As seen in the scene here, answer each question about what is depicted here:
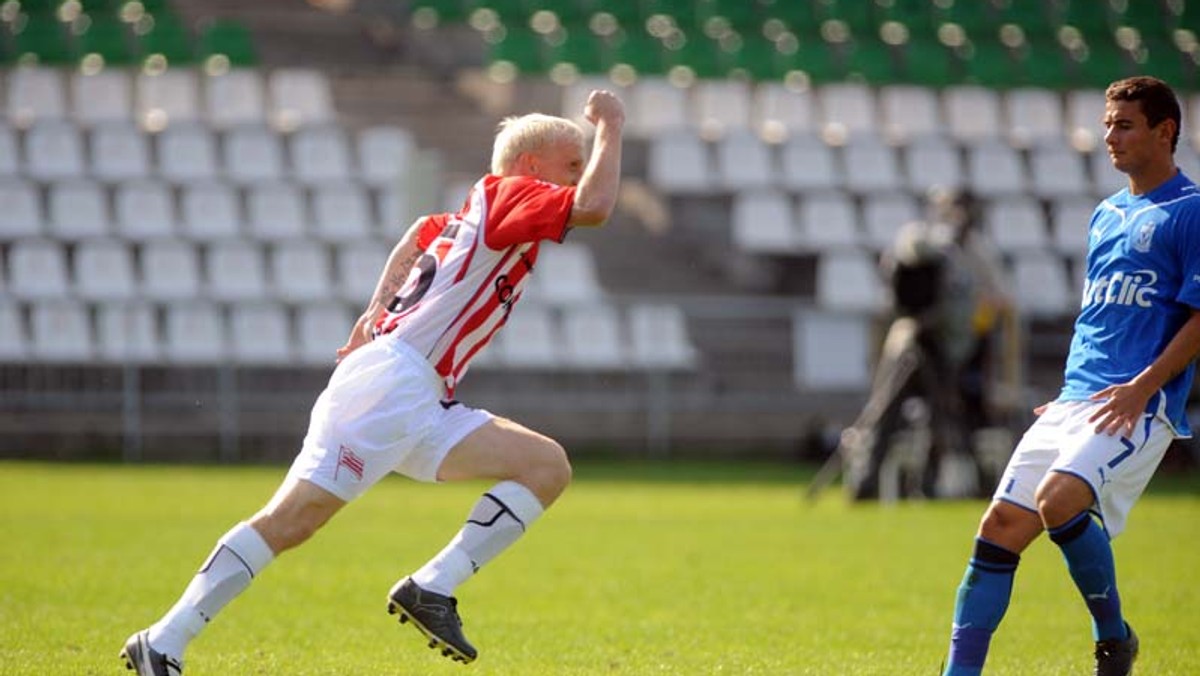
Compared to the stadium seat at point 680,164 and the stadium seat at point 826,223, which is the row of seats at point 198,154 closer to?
the stadium seat at point 680,164

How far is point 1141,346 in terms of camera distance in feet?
21.2

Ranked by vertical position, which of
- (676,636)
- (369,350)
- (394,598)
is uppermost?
(369,350)

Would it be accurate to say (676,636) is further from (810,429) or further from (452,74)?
(452,74)

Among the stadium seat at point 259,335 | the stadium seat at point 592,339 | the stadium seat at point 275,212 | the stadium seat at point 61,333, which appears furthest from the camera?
the stadium seat at point 275,212

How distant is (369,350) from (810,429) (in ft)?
51.4

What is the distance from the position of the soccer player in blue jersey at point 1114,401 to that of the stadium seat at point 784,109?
18.9 m

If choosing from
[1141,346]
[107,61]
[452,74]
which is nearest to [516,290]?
[1141,346]

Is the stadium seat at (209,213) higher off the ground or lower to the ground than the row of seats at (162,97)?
lower

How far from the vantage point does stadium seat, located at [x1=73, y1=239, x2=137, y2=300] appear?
69.8 feet

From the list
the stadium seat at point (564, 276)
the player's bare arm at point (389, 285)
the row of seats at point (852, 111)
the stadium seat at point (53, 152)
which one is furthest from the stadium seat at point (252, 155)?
the player's bare arm at point (389, 285)

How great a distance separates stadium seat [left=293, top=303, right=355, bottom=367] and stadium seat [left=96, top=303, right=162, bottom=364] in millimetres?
1581

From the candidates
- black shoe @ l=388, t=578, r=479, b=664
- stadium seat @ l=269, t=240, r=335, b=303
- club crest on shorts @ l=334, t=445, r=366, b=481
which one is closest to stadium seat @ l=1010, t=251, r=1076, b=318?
stadium seat @ l=269, t=240, r=335, b=303

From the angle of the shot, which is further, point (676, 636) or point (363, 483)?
point (676, 636)

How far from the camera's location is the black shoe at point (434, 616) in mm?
6285
